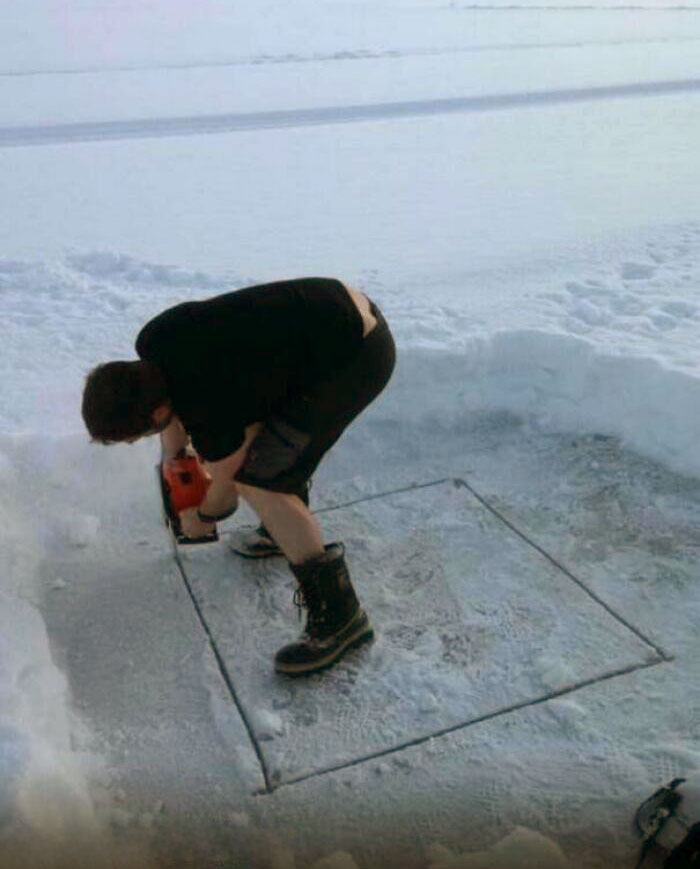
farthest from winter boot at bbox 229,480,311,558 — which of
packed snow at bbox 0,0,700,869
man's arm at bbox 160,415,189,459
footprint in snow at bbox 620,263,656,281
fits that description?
footprint in snow at bbox 620,263,656,281

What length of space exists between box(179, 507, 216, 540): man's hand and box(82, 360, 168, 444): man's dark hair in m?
0.51

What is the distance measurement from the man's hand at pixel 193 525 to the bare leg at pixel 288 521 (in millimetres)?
268

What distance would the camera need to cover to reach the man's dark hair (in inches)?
82.0

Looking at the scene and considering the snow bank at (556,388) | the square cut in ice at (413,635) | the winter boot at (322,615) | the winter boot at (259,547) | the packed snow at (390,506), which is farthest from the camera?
the snow bank at (556,388)

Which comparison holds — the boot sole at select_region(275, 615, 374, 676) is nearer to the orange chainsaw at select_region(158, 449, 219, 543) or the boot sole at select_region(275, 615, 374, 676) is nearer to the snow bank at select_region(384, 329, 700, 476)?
the orange chainsaw at select_region(158, 449, 219, 543)

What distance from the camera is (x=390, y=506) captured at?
3143 mm

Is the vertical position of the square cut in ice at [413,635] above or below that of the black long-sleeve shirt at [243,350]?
below

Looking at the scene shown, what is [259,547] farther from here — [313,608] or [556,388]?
[556,388]

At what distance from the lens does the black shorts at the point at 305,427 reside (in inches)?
90.0

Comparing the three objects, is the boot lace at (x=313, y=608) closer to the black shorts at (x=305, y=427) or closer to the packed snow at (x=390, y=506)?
the packed snow at (x=390, y=506)

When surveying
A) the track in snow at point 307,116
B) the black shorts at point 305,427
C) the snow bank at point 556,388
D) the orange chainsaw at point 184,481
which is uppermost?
the black shorts at point 305,427

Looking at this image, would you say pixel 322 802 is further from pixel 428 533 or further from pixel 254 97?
pixel 254 97

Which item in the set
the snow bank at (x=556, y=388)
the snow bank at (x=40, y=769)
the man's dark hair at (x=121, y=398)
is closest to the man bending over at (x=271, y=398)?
the man's dark hair at (x=121, y=398)

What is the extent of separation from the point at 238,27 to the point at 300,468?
20.8 metres
